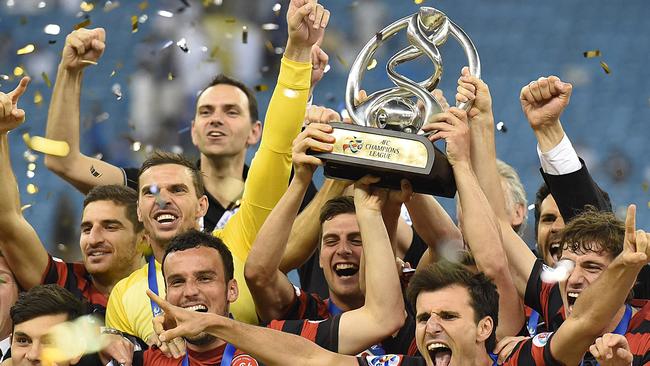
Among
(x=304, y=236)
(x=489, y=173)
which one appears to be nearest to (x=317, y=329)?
(x=304, y=236)

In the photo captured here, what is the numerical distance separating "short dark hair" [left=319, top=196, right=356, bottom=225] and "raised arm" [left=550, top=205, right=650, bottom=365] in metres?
0.98

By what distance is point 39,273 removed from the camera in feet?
15.0

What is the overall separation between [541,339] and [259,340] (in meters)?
0.74

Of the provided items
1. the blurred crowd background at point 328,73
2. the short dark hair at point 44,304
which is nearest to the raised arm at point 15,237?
the short dark hair at point 44,304

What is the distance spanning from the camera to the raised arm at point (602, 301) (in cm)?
356

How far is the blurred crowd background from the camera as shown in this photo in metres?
7.53

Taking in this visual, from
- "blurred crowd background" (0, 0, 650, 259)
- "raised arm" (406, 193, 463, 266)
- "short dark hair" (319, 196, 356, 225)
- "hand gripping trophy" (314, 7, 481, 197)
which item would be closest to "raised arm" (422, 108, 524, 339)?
"hand gripping trophy" (314, 7, 481, 197)

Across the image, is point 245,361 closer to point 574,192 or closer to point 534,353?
point 534,353

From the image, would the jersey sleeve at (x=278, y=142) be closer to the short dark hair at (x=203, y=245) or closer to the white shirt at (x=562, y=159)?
the short dark hair at (x=203, y=245)

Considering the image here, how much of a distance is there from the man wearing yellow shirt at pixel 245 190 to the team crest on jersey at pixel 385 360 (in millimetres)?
573

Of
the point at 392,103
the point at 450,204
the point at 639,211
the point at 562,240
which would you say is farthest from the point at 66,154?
the point at 639,211

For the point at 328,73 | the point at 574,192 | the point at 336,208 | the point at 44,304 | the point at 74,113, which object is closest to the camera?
the point at 44,304

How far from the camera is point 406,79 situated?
4168mm

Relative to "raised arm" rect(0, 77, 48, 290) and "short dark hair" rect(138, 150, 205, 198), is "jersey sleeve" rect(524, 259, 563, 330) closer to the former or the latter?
"short dark hair" rect(138, 150, 205, 198)
